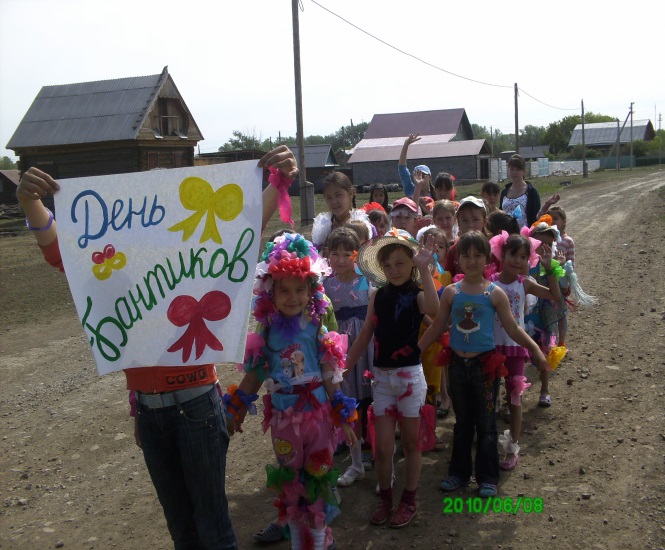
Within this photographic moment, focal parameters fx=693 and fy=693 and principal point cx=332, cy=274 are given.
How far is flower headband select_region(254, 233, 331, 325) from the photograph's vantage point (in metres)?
3.74

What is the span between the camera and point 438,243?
18.8 feet

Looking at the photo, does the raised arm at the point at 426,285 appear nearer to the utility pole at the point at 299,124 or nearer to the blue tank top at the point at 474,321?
the blue tank top at the point at 474,321

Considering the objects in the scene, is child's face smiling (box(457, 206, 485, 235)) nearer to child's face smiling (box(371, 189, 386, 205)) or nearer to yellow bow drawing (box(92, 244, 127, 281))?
child's face smiling (box(371, 189, 386, 205))

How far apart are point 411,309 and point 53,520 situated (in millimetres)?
2695

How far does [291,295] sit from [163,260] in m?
0.80

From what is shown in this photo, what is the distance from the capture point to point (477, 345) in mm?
4453

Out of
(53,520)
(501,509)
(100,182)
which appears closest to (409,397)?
(501,509)

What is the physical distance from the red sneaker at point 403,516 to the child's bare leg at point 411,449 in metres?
0.11

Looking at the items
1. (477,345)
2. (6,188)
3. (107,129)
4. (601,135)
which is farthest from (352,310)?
(601,135)

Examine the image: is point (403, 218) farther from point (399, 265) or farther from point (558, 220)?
point (558, 220)

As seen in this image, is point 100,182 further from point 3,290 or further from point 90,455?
point 3,290

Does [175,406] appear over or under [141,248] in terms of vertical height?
under

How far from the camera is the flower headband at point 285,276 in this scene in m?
3.74

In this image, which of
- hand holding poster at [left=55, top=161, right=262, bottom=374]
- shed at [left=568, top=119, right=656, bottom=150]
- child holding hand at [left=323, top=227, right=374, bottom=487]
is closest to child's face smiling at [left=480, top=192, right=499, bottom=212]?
child holding hand at [left=323, top=227, right=374, bottom=487]
